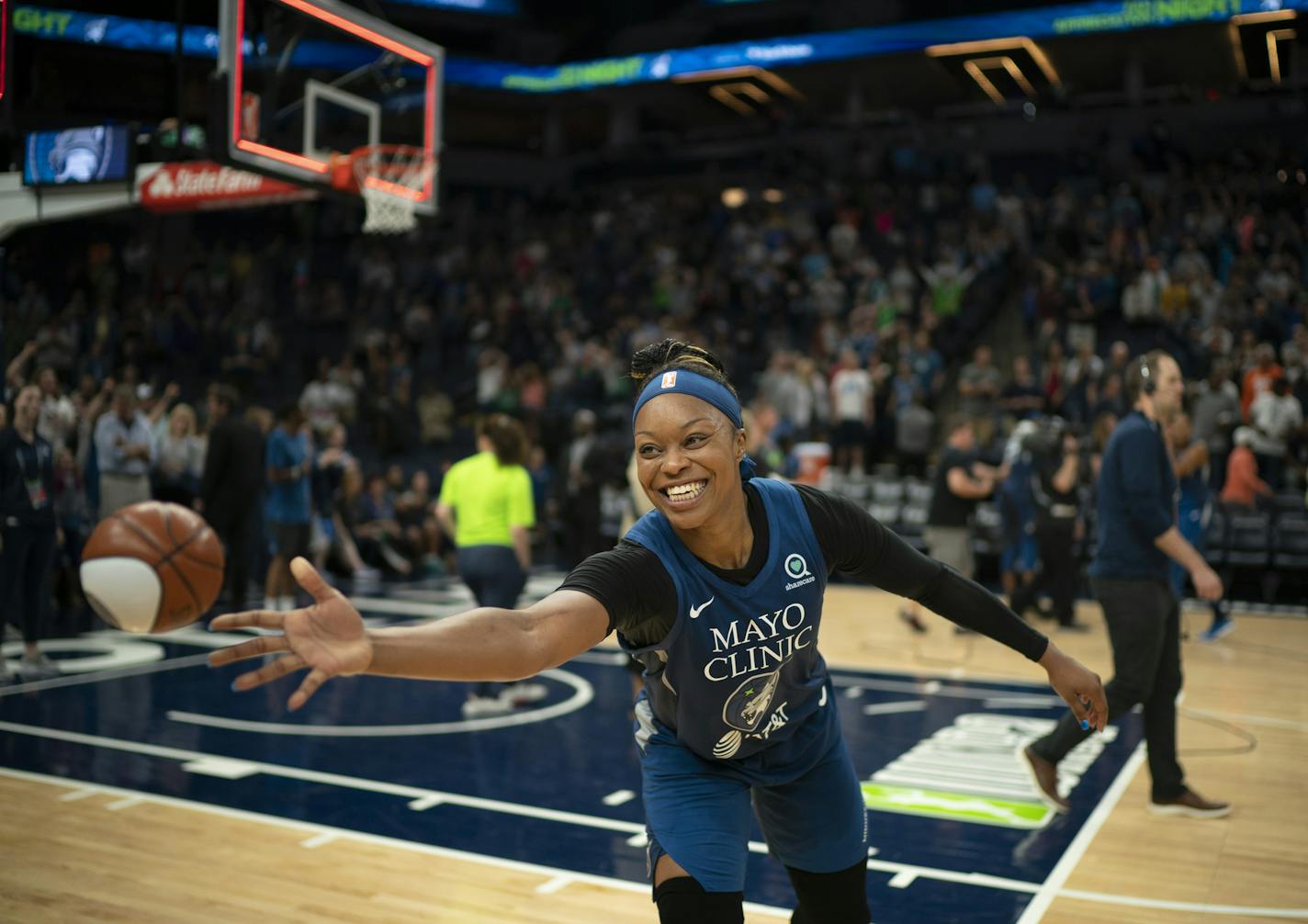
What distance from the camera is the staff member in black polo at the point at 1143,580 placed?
561cm

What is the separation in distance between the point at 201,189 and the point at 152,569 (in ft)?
28.1

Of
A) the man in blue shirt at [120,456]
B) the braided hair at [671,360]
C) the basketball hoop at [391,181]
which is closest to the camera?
the braided hair at [671,360]

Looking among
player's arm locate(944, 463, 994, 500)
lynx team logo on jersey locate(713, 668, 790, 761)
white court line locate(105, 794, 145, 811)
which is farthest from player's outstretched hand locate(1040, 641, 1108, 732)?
player's arm locate(944, 463, 994, 500)

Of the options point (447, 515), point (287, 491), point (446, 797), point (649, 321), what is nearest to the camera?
point (446, 797)

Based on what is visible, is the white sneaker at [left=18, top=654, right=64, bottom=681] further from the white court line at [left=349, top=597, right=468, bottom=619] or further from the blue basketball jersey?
the blue basketball jersey

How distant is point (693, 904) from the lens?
2752mm

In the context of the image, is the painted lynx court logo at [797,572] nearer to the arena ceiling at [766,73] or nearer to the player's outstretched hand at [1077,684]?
the player's outstretched hand at [1077,684]

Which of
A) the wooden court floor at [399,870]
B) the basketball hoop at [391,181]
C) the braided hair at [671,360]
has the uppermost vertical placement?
the basketball hoop at [391,181]

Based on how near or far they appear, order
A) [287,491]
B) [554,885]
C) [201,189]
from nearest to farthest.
→ [554,885] < [287,491] < [201,189]

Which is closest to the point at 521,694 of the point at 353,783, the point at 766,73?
the point at 353,783

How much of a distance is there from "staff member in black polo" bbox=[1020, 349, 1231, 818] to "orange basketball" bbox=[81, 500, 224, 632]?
410 cm

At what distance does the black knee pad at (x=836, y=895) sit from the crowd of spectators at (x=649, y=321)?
8603mm

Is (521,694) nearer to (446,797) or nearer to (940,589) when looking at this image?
(446,797)

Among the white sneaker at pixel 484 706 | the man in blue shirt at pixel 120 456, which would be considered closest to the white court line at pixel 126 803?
the white sneaker at pixel 484 706
